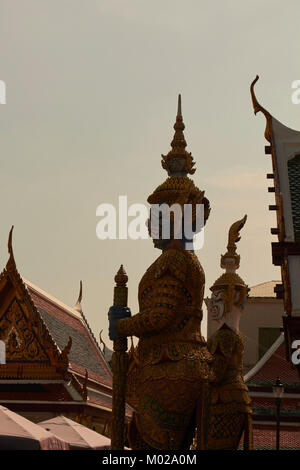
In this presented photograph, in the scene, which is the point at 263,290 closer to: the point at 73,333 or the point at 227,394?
the point at 73,333

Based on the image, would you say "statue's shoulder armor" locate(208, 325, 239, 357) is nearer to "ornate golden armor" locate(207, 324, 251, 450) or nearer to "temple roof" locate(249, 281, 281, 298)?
"ornate golden armor" locate(207, 324, 251, 450)

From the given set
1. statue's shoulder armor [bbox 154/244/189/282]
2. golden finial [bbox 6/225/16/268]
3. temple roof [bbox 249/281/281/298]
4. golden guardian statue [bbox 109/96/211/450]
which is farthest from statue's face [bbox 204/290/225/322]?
temple roof [bbox 249/281/281/298]

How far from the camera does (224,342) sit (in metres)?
8.57

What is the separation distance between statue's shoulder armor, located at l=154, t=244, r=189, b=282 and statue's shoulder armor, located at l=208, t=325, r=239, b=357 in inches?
41.4

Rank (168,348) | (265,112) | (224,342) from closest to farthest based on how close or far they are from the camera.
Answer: (168,348)
(224,342)
(265,112)

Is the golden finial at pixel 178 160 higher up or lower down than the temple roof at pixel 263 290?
lower down

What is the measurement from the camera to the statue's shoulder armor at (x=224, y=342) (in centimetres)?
856

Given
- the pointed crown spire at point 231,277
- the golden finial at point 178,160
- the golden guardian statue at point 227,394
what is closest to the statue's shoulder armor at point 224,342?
the golden guardian statue at point 227,394

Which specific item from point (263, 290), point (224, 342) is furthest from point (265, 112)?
point (263, 290)

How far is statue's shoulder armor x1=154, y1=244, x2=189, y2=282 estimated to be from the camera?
786cm

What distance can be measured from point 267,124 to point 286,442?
784 centimetres

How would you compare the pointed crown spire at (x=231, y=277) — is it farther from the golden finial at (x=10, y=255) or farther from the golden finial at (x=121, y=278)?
the golden finial at (x=10, y=255)

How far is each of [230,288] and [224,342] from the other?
1.07 m
